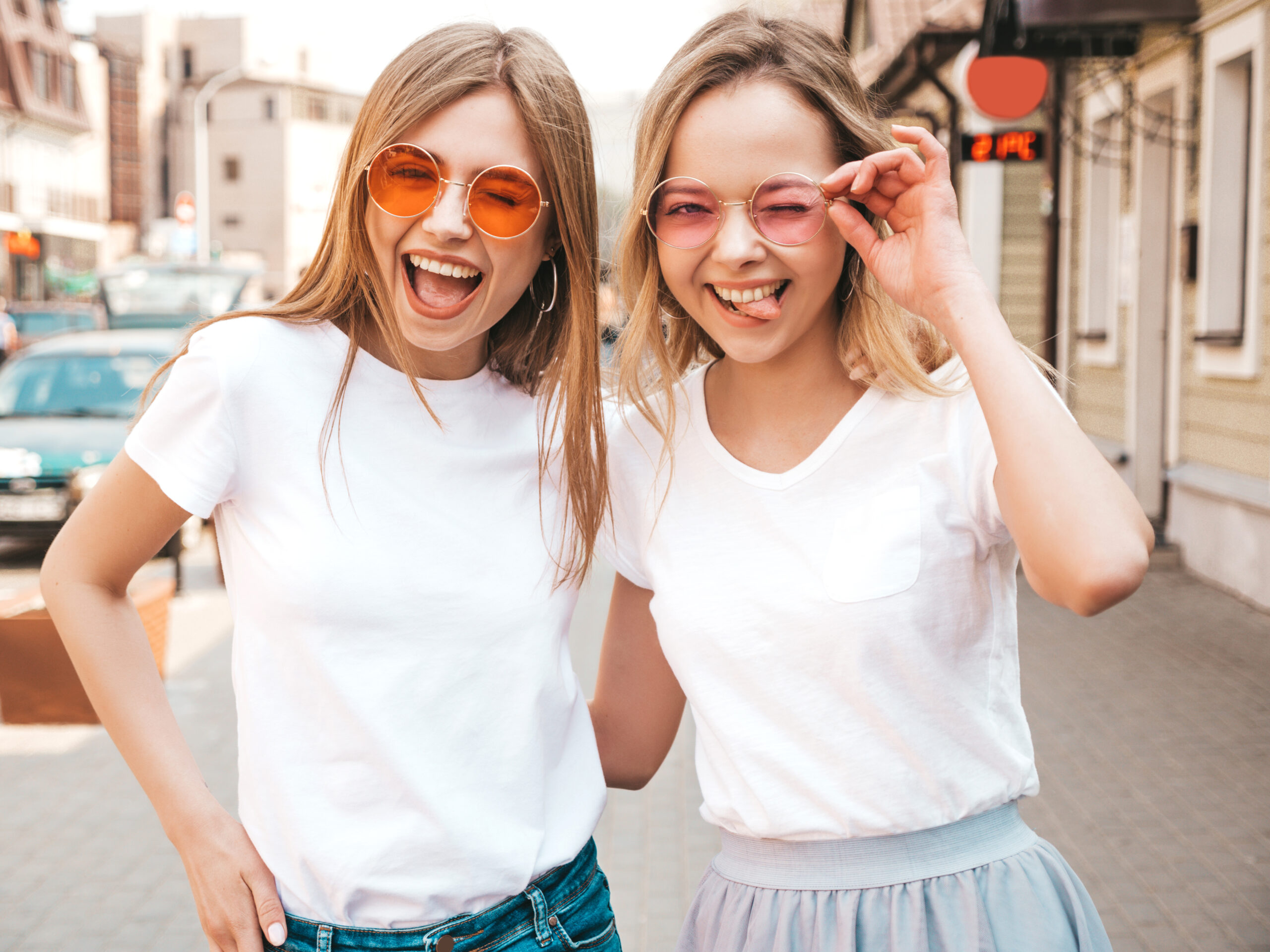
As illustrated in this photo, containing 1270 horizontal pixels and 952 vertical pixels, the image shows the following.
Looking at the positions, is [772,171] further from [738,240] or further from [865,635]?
[865,635]

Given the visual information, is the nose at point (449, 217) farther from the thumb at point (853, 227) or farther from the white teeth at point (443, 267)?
the thumb at point (853, 227)

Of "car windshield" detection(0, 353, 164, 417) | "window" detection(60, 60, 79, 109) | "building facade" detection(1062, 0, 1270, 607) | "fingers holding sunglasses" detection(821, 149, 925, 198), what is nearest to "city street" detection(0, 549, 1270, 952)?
"building facade" detection(1062, 0, 1270, 607)

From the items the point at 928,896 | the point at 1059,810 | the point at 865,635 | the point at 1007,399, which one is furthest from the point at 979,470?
the point at 1059,810

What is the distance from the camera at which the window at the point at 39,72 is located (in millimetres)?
47531

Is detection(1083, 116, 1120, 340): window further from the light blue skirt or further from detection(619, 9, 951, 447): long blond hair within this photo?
the light blue skirt

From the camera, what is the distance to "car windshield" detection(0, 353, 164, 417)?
35.4ft

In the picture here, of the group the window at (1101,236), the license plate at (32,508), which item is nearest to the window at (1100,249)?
the window at (1101,236)

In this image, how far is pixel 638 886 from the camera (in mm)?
4645

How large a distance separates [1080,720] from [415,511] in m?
5.11

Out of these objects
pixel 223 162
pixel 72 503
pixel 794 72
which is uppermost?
pixel 223 162

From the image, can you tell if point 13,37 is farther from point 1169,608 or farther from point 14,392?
point 1169,608

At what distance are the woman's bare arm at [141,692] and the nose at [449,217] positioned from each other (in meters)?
0.55

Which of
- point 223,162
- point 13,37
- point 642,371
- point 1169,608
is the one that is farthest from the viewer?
point 223,162

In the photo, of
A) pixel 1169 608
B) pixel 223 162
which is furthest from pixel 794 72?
pixel 223 162
